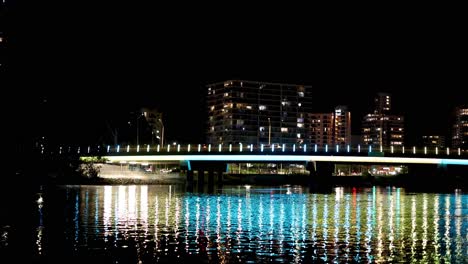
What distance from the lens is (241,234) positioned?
42.1 metres

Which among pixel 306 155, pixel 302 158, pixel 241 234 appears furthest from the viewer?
pixel 302 158

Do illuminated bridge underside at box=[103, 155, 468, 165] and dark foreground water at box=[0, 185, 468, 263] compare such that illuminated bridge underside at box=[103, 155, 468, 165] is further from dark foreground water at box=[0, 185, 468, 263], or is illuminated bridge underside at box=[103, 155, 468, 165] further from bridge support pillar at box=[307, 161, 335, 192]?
dark foreground water at box=[0, 185, 468, 263]

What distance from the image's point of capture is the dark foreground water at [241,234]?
1318 inches

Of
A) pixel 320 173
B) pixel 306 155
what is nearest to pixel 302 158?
pixel 306 155

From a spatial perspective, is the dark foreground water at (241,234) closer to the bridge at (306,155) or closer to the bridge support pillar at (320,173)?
the bridge at (306,155)

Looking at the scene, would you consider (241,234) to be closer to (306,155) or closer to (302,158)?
(306,155)

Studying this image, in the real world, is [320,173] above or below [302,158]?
below

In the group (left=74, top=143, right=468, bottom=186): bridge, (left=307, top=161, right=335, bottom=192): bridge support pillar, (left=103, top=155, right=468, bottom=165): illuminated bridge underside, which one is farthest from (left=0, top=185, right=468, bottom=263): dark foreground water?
(left=307, top=161, right=335, bottom=192): bridge support pillar

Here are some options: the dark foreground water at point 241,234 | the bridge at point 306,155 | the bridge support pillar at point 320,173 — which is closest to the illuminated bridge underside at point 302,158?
the bridge at point 306,155

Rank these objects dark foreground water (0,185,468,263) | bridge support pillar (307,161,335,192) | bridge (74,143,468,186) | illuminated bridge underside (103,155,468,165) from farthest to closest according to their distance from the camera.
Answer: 1. bridge support pillar (307,161,335,192)
2. illuminated bridge underside (103,155,468,165)
3. bridge (74,143,468,186)
4. dark foreground water (0,185,468,263)

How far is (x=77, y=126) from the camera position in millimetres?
114750

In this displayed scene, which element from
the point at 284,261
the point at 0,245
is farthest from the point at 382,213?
the point at 0,245

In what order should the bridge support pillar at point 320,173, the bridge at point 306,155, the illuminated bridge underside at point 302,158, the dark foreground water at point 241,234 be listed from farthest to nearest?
the bridge support pillar at point 320,173, the illuminated bridge underside at point 302,158, the bridge at point 306,155, the dark foreground water at point 241,234

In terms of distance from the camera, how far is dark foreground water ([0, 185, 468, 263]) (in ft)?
110
